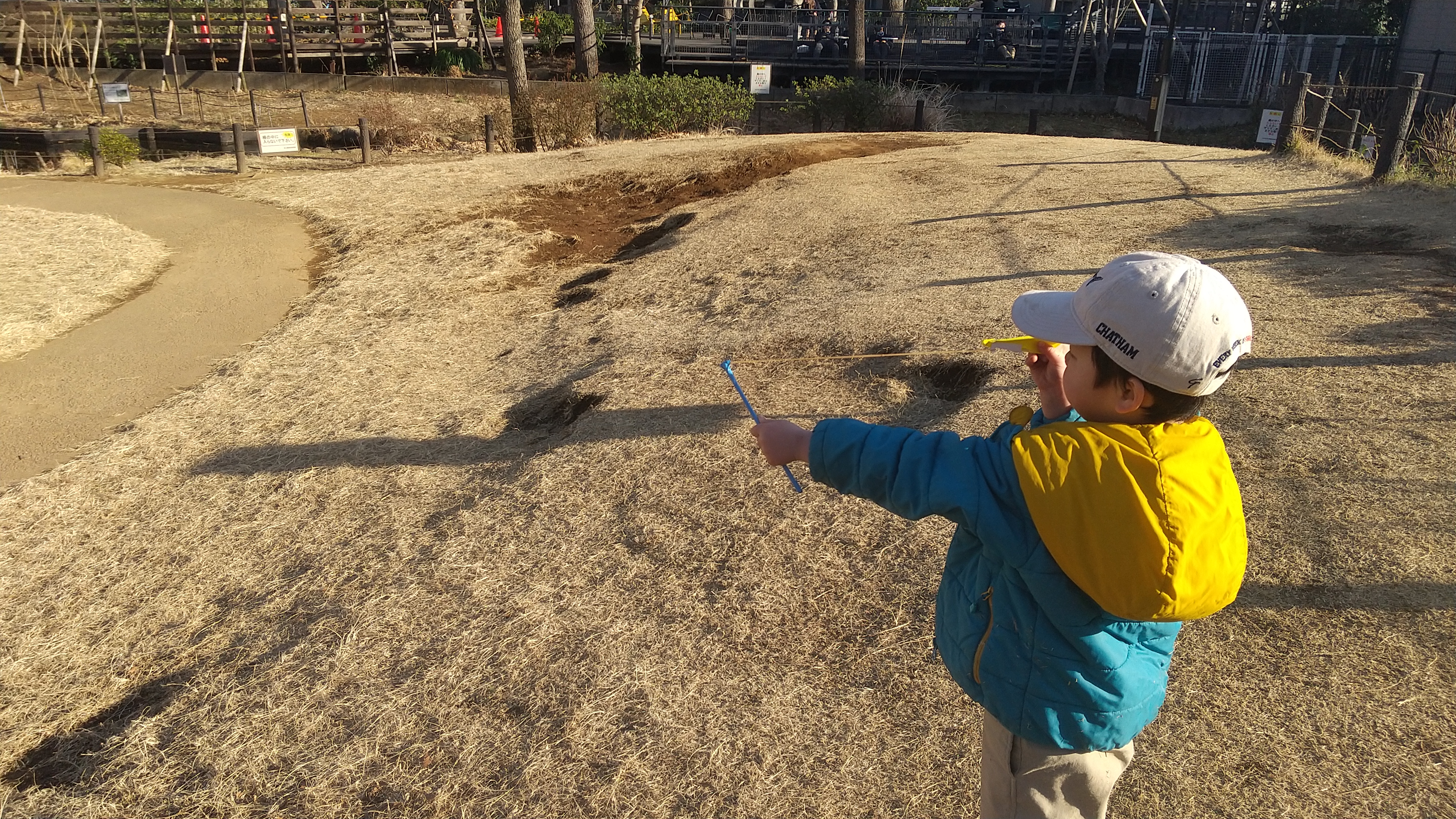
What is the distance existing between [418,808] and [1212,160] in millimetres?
10973

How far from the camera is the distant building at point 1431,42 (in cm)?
2081

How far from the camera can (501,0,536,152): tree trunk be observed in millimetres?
17438

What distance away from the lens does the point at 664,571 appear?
4.07 m

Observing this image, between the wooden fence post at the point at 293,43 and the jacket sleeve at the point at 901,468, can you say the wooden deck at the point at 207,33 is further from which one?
the jacket sleeve at the point at 901,468

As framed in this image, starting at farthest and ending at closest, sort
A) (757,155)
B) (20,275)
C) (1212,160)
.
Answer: (757,155) < (1212,160) < (20,275)

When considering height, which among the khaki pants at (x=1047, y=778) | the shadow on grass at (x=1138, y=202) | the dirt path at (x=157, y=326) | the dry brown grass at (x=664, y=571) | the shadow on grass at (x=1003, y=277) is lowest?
the dirt path at (x=157, y=326)

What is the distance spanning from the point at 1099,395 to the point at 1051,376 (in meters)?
0.30

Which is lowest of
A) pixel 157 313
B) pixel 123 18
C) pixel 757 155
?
pixel 157 313

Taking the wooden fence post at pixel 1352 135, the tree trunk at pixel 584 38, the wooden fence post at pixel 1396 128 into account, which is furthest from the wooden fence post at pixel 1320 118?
the tree trunk at pixel 584 38

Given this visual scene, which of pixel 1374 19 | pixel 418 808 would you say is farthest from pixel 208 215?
pixel 1374 19

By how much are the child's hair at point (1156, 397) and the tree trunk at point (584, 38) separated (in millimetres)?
22149

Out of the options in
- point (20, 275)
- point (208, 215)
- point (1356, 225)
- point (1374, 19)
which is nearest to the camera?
point (1356, 225)

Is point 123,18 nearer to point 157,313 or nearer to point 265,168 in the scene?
point 265,168

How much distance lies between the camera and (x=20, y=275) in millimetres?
9422
